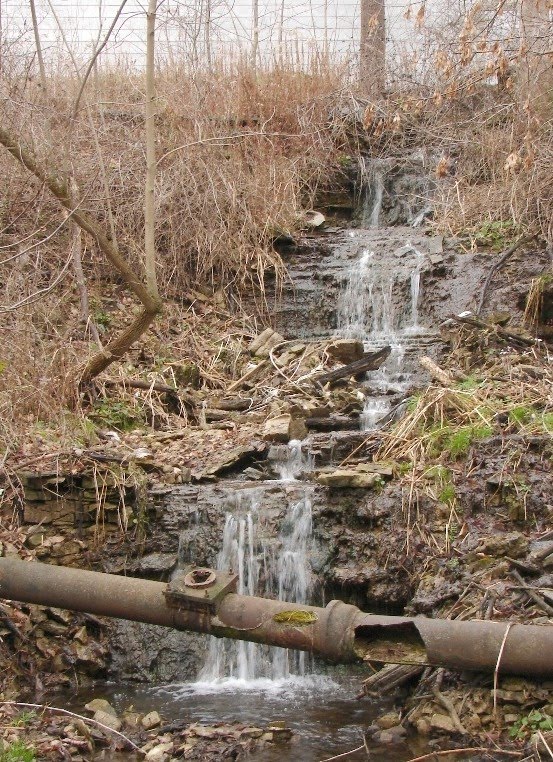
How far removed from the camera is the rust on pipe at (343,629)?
4211 mm

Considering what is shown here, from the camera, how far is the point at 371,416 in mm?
8062

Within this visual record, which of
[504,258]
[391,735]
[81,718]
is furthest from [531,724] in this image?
[504,258]

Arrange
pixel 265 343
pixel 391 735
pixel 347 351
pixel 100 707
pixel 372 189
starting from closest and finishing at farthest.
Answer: pixel 391 735, pixel 100 707, pixel 347 351, pixel 265 343, pixel 372 189

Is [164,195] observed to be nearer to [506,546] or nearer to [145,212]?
[145,212]

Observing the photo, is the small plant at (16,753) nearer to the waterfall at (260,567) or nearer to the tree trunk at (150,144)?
the waterfall at (260,567)

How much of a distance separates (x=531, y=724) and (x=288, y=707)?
1.66 metres

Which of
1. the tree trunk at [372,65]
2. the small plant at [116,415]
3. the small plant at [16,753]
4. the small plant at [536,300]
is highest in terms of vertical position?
the tree trunk at [372,65]

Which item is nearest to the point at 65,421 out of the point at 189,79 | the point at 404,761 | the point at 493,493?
the point at 493,493

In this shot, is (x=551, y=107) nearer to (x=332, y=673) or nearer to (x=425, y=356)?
(x=425, y=356)

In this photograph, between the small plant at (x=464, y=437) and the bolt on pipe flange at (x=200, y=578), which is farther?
the small plant at (x=464, y=437)

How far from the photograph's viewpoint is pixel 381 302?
10.2 m

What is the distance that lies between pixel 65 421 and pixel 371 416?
2.73 metres

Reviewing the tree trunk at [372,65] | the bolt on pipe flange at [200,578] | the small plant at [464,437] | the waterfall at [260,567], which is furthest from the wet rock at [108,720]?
the tree trunk at [372,65]

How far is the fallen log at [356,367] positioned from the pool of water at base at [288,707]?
346cm
